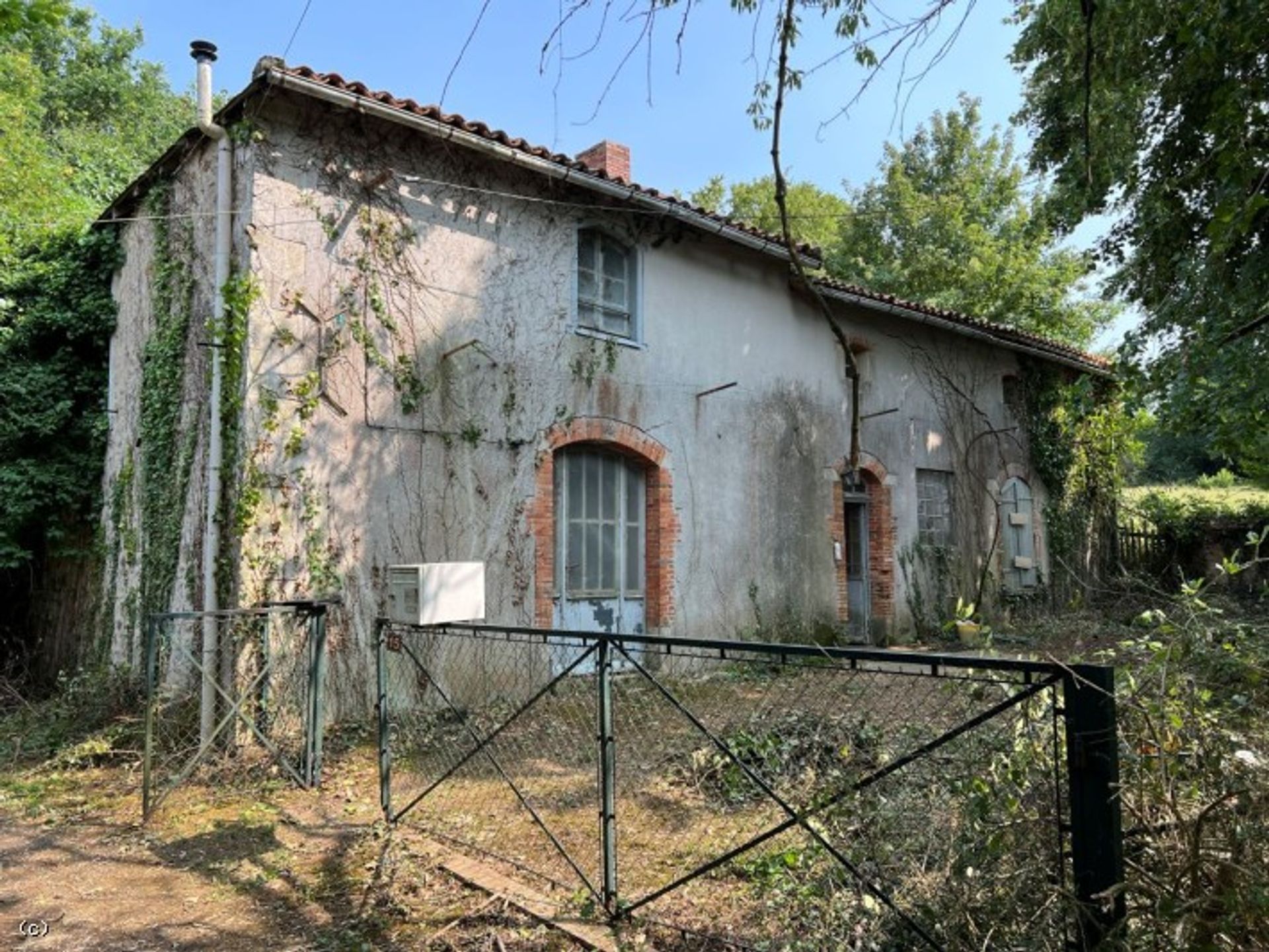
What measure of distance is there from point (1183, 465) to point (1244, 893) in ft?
113

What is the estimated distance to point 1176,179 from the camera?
7664 millimetres

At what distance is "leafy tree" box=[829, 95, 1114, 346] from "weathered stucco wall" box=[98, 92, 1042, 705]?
12469mm

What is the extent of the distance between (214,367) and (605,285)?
4076 mm

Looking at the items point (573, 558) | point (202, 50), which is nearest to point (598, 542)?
point (573, 558)

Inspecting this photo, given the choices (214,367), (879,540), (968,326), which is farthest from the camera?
(968,326)

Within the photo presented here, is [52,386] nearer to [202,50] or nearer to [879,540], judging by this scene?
[202,50]

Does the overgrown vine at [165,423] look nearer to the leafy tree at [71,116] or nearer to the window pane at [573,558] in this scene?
the leafy tree at [71,116]

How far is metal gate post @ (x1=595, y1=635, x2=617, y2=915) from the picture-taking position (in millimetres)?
3309

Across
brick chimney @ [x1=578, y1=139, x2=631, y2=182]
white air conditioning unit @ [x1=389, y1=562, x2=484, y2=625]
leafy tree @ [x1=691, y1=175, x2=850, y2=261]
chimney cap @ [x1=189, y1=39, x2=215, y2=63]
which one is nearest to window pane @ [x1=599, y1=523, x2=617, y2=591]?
white air conditioning unit @ [x1=389, y1=562, x2=484, y2=625]

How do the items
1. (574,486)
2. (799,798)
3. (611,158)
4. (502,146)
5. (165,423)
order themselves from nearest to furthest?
(799,798), (165,423), (502,146), (574,486), (611,158)

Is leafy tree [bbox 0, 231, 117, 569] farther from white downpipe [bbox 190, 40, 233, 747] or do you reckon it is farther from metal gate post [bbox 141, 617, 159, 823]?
metal gate post [bbox 141, 617, 159, 823]

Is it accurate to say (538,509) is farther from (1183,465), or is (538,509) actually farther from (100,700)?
(1183,465)

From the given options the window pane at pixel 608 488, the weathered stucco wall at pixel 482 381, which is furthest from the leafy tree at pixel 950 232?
the window pane at pixel 608 488

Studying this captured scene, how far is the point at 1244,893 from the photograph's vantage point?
2002 mm
